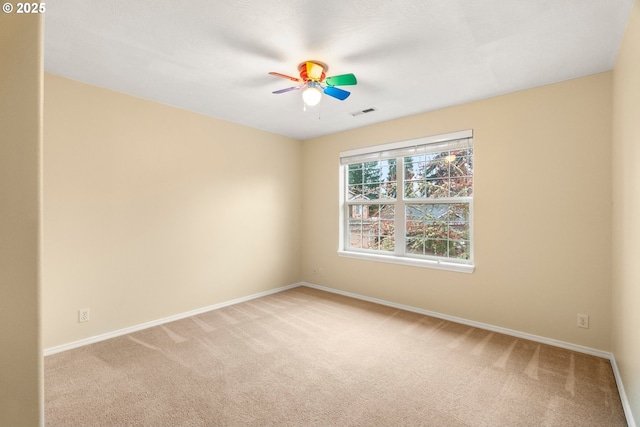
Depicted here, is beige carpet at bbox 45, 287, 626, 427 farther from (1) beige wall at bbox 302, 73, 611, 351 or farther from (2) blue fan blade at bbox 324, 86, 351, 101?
(2) blue fan blade at bbox 324, 86, 351, 101

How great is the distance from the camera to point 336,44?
215 centimetres

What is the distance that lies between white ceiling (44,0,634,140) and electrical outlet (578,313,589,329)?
2173 mm

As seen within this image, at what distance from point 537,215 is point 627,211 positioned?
3.10 ft

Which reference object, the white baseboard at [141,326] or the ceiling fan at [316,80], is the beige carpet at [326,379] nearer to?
the white baseboard at [141,326]

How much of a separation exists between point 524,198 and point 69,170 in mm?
4427

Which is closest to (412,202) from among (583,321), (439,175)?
(439,175)

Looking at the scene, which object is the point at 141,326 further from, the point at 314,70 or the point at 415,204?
the point at 415,204

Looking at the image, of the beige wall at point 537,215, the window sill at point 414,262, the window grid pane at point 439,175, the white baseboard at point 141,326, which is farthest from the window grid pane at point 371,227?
the white baseboard at point 141,326

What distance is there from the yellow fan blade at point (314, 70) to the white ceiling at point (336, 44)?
67mm

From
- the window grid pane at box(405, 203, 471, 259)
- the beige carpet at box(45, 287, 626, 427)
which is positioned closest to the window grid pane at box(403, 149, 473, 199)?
the window grid pane at box(405, 203, 471, 259)

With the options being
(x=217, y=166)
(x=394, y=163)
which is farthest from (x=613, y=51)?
(x=217, y=166)

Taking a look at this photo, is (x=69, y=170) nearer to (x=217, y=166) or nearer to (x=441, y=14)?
(x=217, y=166)

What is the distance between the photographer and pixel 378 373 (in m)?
2.35

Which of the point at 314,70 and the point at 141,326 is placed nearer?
the point at 314,70
